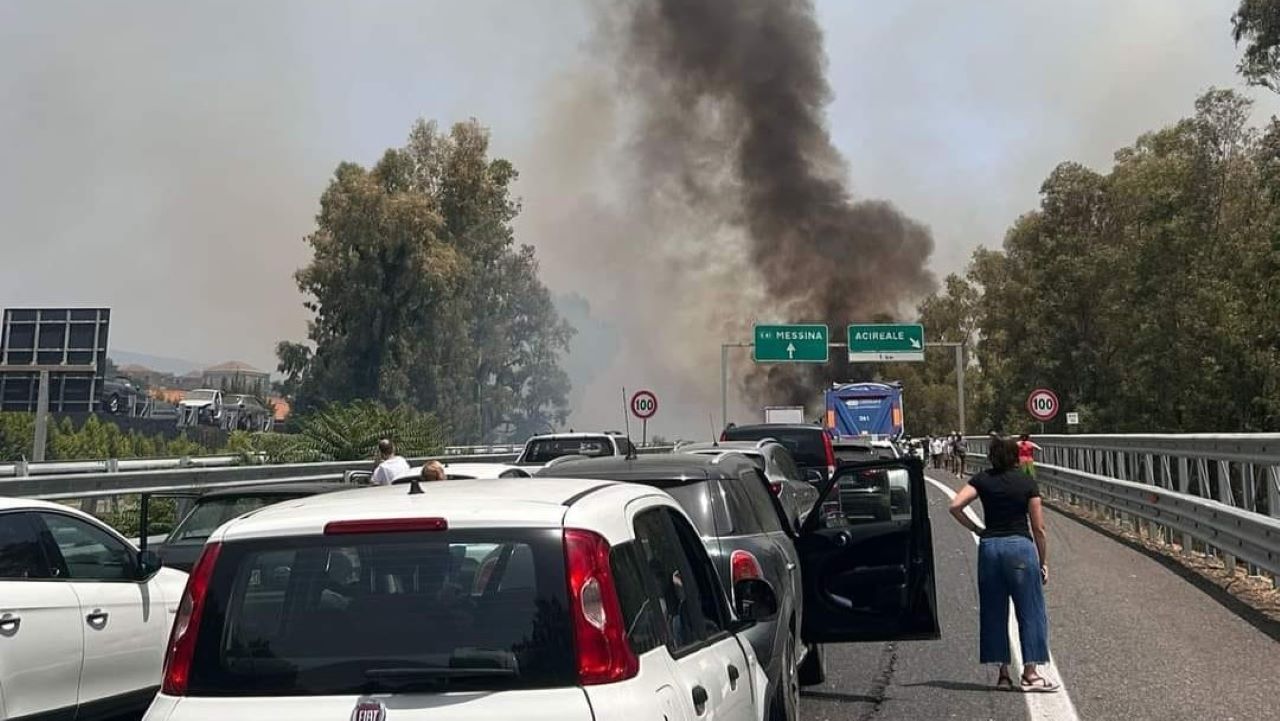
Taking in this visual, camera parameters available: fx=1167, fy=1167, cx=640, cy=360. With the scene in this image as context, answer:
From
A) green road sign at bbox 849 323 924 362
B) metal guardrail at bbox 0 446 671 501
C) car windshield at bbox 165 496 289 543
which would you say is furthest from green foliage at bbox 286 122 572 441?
car windshield at bbox 165 496 289 543

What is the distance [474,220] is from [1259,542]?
2021 inches

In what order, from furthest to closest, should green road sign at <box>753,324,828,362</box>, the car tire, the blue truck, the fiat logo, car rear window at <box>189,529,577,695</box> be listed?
green road sign at <box>753,324,828,362</box> < the blue truck < the car tire < car rear window at <box>189,529,577,695</box> < the fiat logo

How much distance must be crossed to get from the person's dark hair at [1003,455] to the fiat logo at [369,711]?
5.81m

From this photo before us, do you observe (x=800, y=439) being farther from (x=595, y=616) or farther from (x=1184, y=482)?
Answer: (x=595, y=616)

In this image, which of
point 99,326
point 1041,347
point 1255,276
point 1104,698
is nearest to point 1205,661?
point 1104,698

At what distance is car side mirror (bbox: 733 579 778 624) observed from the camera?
4289 mm

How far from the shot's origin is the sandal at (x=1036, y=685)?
732 cm

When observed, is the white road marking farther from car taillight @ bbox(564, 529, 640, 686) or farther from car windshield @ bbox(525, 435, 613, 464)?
car windshield @ bbox(525, 435, 613, 464)

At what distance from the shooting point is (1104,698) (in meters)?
7.11

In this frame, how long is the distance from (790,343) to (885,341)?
164 inches

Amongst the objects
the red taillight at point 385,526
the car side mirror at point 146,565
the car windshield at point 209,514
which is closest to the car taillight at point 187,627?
the red taillight at point 385,526

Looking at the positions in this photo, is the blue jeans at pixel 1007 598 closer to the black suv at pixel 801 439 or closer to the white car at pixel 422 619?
the white car at pixel 422 619

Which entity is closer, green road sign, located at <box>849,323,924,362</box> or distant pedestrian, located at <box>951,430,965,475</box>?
distant pedestrian, located at <box>951,430,965,475</box>

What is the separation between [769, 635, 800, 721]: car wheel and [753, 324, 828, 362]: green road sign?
147 ft
